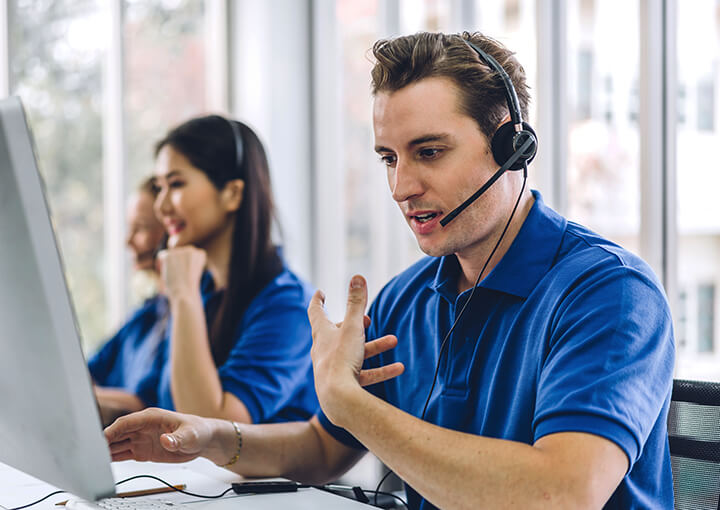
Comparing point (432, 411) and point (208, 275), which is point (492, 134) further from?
point (208, 275)

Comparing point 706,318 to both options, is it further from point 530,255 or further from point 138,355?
point 138,355

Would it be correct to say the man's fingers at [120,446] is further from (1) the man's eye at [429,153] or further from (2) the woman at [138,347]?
(2) the woman at [138,347]

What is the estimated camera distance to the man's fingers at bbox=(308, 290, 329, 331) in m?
1.09

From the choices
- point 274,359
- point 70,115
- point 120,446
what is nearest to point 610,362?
point 120,446

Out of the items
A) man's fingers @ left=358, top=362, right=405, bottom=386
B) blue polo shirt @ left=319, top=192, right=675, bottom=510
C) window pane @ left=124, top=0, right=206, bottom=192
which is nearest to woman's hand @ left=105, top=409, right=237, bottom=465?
blue polo shirt @ left=319, top=192, right=675, bottom=510

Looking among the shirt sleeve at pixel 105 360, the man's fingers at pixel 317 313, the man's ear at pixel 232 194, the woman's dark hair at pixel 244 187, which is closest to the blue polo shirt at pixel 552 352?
the man's fingers at pixel 317 313

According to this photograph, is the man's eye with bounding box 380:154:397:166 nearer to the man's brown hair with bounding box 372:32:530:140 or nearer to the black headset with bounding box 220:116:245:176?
the man's brown hair with bounding box 372:32:530:140

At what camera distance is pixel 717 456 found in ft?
3.43

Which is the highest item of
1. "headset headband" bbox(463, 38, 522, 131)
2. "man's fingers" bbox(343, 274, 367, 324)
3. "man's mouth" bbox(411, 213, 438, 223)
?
"headset headband" bbox(463, 38, 522, 131)

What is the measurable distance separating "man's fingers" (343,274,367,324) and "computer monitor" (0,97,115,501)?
16.2 inches

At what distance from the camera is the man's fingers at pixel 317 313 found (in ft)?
3.58

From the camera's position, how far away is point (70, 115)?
2969 mm

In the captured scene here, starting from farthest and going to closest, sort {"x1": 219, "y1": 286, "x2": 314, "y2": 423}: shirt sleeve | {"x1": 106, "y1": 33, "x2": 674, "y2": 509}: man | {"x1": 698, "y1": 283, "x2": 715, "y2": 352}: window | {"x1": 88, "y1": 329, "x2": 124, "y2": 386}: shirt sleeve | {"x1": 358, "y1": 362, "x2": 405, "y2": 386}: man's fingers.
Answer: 1. {"x1": 88, "y1": 329, "x2": 124, "y2": 386}: shirt sleeve
2. {"x1": 698, "y1": 283, "x2": 715, "y2": 352}: window
3. {"x1": 219, "y1": 286, "x2": 314, "y2": 423}: shirt sleeve
4. {"x1": 358, "y1": 362, "x2": 405, "y2": 386}: man's fingers
5. {"x1": 106, "y1": 33, "x2": 674, "y2": 509}: man

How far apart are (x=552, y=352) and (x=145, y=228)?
179 centimetres
